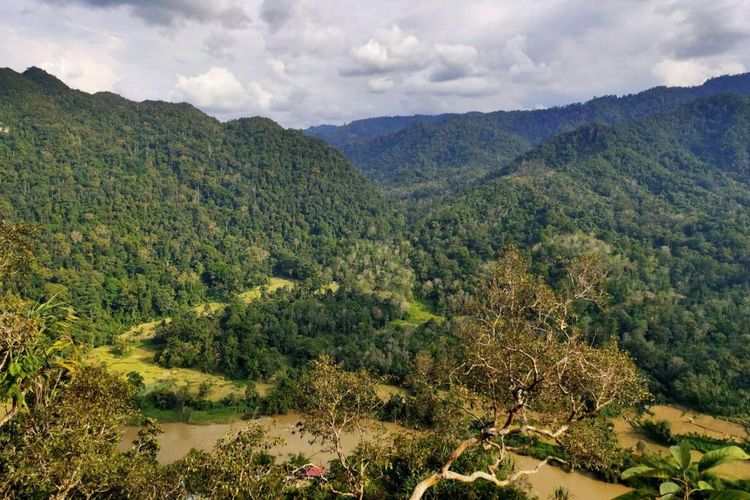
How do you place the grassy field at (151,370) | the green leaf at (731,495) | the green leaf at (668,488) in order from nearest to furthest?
the green leaf at (731,495) → the green leaf at (668,488) → the grassy field at (151,370)

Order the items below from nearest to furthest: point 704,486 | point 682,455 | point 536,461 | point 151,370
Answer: point 704,486 → point 682,455 → point 536,461 → point 151,370

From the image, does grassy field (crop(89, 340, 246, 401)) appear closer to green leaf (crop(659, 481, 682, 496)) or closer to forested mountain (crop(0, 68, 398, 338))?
forested mountain (crop(0, 68, 398, 338))

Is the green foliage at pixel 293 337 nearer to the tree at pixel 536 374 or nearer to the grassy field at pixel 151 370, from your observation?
the grassy field at pixel 151 370

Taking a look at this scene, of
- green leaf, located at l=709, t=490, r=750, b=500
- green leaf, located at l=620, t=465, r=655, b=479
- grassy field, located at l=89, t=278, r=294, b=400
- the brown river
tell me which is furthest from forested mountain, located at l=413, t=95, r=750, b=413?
green leaf, located at l=709, t=490, r=750, b=500

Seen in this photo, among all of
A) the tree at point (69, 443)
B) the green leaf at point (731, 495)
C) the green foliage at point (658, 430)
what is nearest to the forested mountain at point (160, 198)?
the tree at point (69, 443)

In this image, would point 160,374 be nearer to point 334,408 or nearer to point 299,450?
point 299,450

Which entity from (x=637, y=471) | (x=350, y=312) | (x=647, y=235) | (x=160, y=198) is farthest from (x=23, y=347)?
(x=160, y=198)
